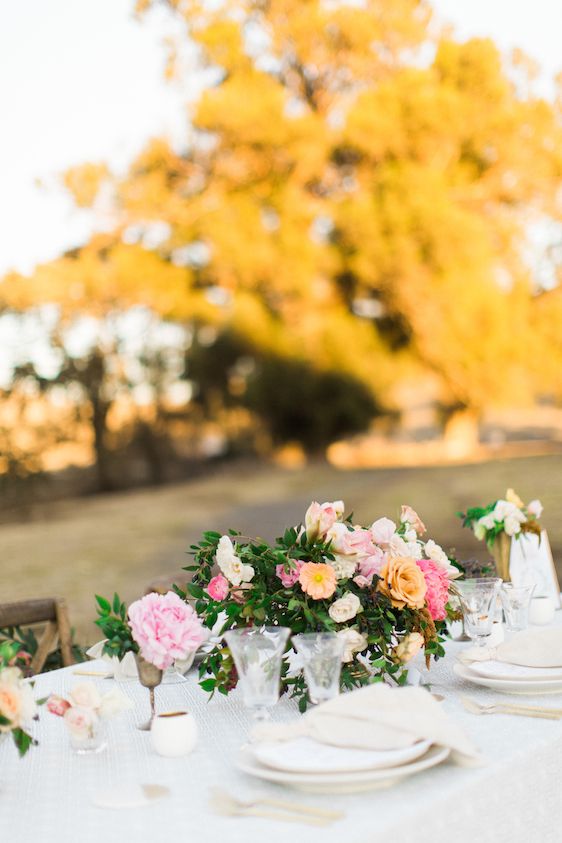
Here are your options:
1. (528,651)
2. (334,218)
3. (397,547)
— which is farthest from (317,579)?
(334,218)

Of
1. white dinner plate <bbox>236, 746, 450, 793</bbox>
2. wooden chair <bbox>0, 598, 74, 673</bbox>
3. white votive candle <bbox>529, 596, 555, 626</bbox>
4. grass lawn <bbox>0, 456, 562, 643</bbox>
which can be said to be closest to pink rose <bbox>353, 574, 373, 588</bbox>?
white dinner plate <bbox>236, 746, 450, 793</bbox>

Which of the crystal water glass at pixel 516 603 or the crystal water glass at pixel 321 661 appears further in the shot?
the crystal water glass at pixel 516 603

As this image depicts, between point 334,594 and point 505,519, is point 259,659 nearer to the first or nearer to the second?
point 334,594

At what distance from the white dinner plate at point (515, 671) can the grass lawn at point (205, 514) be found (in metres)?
A: 5.56

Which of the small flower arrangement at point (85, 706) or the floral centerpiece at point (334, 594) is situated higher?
the floral centerpiece at point (334, 594)

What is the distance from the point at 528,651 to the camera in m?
1.52

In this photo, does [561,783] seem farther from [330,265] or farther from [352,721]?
[330,265]

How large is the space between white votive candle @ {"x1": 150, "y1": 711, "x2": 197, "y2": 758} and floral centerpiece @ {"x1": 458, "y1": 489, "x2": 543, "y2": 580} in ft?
3.24

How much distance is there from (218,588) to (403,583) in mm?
246

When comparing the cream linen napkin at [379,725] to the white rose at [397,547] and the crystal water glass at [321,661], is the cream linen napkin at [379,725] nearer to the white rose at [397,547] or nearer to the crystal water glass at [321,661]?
the crystal water glass at [321,661]

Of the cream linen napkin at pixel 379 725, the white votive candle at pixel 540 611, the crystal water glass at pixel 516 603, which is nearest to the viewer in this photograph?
the cream linen napkin at pixel 379 725

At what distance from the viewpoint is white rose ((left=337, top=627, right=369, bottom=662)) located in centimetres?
138

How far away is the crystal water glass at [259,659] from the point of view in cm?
122

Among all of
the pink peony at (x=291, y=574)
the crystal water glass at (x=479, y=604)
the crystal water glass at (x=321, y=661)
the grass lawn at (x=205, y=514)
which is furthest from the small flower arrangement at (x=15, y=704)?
the grass lawn at (x=205, y=514)
